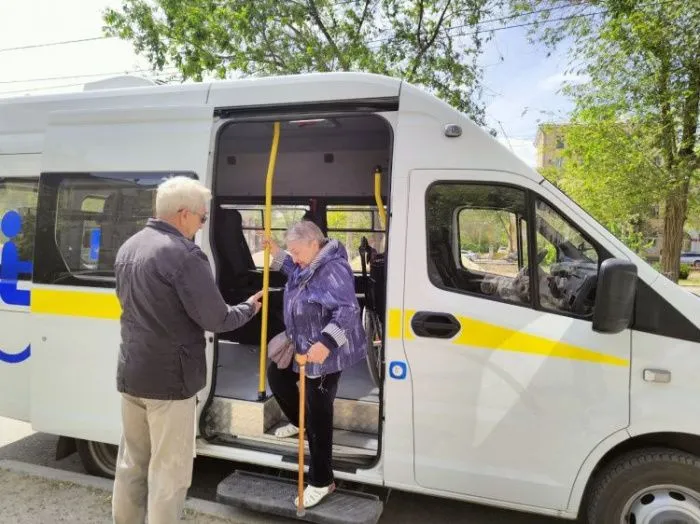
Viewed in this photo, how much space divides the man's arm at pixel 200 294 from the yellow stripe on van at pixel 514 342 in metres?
1.04

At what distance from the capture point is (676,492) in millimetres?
2547

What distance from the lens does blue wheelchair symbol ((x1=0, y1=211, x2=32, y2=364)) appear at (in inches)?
139

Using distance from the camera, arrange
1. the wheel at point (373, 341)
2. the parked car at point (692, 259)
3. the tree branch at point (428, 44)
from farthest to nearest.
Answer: the parked car at point (692, 259) < the tree branch at point (428, 44) < the wheel at point (373, 341)

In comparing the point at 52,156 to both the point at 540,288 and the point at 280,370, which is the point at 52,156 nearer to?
the point at 280,370

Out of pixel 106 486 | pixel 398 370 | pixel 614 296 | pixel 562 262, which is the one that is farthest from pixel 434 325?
pixel 106 486

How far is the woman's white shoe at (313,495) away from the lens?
9.43 ft

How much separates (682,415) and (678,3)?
7146 millimetres

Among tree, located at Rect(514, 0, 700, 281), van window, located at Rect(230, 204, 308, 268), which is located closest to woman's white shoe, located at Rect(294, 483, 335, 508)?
van window, located at Rect(230, 204, 308, 268)

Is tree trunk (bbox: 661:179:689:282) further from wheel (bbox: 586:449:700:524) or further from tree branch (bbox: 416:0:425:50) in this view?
wheel (bbox: 586:449:700:524)

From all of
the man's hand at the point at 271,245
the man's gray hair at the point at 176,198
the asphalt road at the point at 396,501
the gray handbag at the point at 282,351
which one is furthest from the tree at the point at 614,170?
the man's gray hair at the point at 176,198

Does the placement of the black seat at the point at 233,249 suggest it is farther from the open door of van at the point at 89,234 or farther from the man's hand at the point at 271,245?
the man's hand at the point at 271,245

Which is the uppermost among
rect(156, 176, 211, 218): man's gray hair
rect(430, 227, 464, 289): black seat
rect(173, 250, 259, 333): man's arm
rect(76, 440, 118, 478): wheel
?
rect(156, 176, 211, 218): man's gray hair

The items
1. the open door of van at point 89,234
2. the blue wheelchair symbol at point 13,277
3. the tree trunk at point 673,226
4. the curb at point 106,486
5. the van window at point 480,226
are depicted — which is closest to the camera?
the van window at point 480,226

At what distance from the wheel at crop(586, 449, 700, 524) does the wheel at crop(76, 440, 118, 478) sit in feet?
10.3
